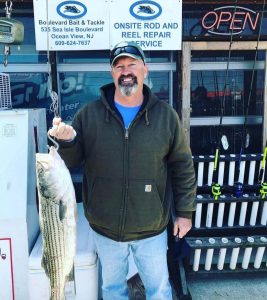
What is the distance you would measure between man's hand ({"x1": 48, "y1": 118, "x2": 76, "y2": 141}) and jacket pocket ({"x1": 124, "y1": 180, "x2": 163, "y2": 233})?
563mm

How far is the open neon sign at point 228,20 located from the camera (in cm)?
357

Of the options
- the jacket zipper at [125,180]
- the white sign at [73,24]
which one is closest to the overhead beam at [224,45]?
the white sign at [73,24]

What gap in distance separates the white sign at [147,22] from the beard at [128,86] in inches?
50.6

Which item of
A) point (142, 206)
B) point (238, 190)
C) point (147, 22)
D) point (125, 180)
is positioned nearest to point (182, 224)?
point (142, 206)

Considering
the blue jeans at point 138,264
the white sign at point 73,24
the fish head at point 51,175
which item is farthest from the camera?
the white sign at point 73,24

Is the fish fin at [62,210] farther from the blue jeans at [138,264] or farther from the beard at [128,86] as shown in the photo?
the beard at [128,86]

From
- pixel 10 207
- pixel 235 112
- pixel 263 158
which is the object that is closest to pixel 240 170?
pixel 263 158

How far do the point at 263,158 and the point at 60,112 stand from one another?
2187mm

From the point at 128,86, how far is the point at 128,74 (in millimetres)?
81

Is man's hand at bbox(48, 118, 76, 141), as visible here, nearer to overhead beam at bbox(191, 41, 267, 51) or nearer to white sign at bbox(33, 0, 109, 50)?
white sign at bbox(33, 0, 109, 50)

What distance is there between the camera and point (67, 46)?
3.43m

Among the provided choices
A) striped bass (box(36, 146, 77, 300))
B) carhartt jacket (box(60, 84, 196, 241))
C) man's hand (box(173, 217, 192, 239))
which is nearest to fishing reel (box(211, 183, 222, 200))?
man's hand (box(173, 217, 192, 239))

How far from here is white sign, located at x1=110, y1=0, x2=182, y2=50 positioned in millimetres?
3402

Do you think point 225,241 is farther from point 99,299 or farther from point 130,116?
point 130,116
